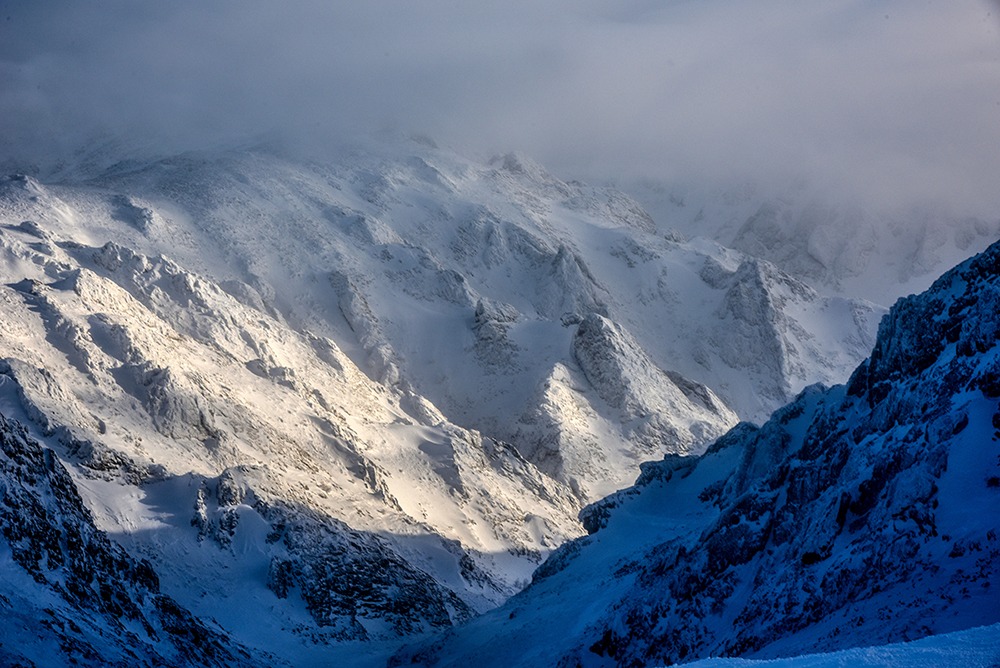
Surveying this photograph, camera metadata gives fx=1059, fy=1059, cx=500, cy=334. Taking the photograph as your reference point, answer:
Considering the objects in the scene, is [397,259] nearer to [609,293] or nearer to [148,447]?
[609,293]

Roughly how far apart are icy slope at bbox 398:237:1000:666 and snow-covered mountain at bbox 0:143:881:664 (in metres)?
18.4

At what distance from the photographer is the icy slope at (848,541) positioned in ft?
109

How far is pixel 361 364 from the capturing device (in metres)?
120

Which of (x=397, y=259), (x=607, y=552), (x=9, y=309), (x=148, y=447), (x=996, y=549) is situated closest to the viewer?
(x=996, y=549)

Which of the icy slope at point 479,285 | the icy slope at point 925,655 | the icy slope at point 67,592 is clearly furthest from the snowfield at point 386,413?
the icy slope at point 925,655

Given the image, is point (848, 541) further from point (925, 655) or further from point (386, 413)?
point (386, 413)

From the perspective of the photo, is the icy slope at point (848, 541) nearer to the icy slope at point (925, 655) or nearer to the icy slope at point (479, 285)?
the icy slope at point (925, 655)

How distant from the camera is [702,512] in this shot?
64688mm

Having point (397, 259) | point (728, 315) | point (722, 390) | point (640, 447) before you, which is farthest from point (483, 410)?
point (728, 315)

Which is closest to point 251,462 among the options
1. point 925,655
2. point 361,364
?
point 361,364

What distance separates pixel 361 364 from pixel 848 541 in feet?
285

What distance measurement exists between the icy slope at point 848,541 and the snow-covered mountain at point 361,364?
18439 mm

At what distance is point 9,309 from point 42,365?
787cm

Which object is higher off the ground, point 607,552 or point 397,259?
point 397,259
